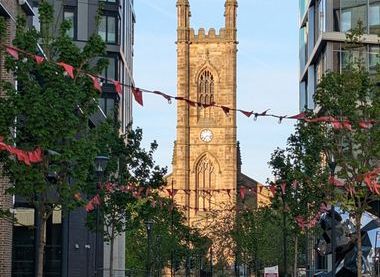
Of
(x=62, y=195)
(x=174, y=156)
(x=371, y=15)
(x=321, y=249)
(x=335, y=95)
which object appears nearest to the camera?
(x=62, y=195)

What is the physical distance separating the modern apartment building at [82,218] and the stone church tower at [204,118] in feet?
202

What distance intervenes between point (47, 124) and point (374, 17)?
3321 cm

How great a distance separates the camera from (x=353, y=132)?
34.3 m

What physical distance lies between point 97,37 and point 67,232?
76.0 ft

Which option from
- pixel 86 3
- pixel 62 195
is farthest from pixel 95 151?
pixel 86 3

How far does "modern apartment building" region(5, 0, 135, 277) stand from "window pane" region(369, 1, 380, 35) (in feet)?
47.6

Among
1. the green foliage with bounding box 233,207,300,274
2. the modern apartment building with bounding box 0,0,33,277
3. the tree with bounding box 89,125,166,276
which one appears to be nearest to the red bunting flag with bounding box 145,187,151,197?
the tree with bounding box 89,125,166,276

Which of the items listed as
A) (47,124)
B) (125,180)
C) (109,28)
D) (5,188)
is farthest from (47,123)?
(109,28)

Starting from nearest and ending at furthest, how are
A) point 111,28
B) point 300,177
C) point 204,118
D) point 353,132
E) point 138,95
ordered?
point 138,95 → point 353,132 → point 300,177 → point 111,28 → point 204,118

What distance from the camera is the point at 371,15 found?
180ft

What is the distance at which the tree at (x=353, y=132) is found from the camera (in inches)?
1287

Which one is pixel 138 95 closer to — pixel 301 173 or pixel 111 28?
pixel 301 173

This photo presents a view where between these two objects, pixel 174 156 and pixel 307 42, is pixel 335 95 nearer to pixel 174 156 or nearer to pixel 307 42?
pixel 307 42

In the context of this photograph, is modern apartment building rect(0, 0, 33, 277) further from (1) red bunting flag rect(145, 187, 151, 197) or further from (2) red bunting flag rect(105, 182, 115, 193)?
(1) red bunting flag rect(145, 187, 151, 197)
